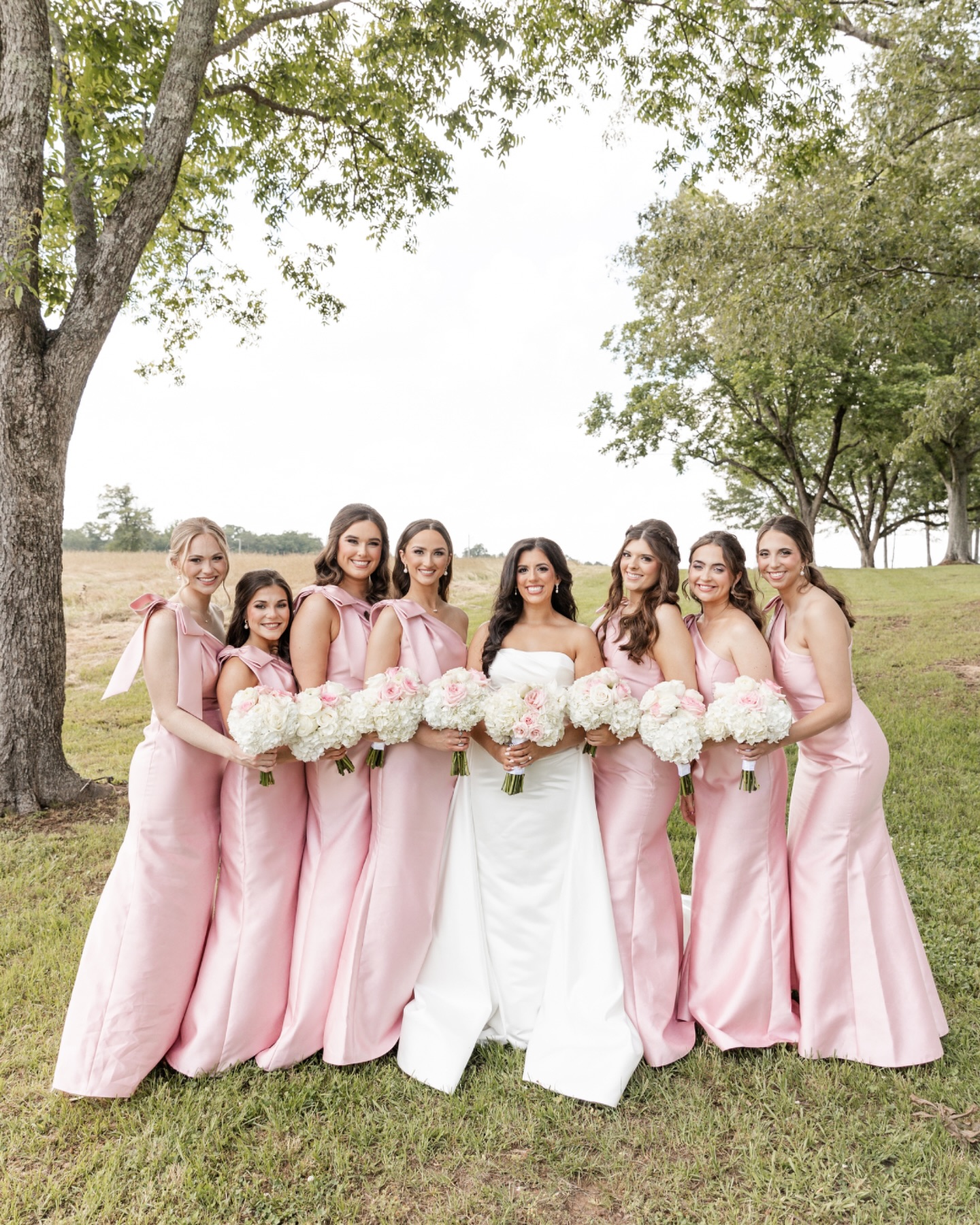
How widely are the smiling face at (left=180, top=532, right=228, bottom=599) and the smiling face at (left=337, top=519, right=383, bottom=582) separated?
72 cm

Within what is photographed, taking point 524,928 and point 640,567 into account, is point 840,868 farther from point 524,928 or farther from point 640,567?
point 640,567

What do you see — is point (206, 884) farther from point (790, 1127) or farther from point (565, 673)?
point (790, 1127)

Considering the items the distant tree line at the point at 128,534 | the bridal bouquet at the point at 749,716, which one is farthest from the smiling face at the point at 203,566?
the distant tree line at the point at 128,534

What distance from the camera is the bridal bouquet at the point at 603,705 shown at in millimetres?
4375

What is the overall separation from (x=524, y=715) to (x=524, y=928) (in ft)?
4.57

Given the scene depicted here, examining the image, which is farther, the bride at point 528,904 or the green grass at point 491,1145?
the bride at point 528,904

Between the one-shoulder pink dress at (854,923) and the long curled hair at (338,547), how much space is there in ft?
8.70

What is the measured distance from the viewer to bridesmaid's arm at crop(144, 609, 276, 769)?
414 centimetres

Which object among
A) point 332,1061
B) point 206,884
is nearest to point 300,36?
point 206,884

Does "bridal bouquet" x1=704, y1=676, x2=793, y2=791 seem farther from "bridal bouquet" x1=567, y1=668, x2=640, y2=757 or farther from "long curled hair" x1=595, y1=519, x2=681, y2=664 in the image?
"long curled hair" x1=595, y1=519, x2=681, y2=664

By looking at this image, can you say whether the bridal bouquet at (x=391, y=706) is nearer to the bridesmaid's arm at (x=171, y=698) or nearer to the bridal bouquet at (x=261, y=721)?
the bridal bouquet at (x=261, y=721)

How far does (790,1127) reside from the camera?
3951 mm

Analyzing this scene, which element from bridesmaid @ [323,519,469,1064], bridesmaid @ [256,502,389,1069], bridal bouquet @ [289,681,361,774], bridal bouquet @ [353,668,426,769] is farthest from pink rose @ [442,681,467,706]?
bridesmaid @ [256,502,389,1069]

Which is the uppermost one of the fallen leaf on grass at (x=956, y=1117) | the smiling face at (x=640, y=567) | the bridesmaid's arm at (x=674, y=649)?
the smiling face at (x=640, y=567)
